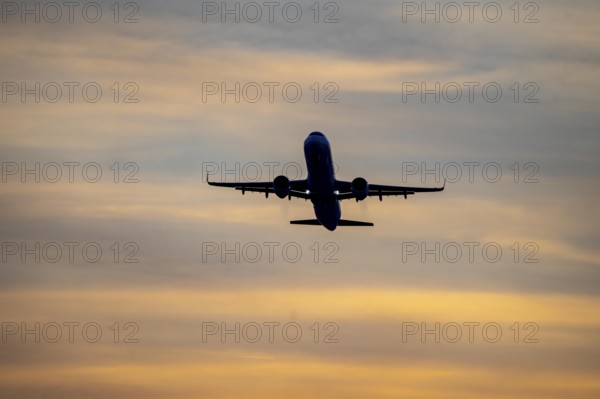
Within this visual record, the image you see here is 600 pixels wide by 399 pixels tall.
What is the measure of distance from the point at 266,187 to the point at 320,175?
1035 cm

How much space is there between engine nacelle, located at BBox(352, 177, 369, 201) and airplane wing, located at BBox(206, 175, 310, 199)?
4.74m

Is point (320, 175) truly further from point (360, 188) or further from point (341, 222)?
point (341, 222)

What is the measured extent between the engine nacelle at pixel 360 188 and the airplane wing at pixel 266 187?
474 centimetres

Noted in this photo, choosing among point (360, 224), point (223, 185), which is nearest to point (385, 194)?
point (360, 224)

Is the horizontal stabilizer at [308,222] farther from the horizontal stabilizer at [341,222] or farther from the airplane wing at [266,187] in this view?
the airplane wing at [266,187]

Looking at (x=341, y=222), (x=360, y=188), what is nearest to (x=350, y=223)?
(x=341, y=222)

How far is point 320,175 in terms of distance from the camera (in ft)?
578

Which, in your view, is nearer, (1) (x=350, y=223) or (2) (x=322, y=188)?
(2) (x=322, y=188)

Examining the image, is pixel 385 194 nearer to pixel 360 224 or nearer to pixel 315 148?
pixel 360 224

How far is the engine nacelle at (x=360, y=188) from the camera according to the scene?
181 m

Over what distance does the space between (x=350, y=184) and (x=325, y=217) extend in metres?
6.23

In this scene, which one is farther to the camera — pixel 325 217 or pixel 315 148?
pixel 325 217

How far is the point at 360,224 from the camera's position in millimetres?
192625

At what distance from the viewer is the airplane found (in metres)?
175
